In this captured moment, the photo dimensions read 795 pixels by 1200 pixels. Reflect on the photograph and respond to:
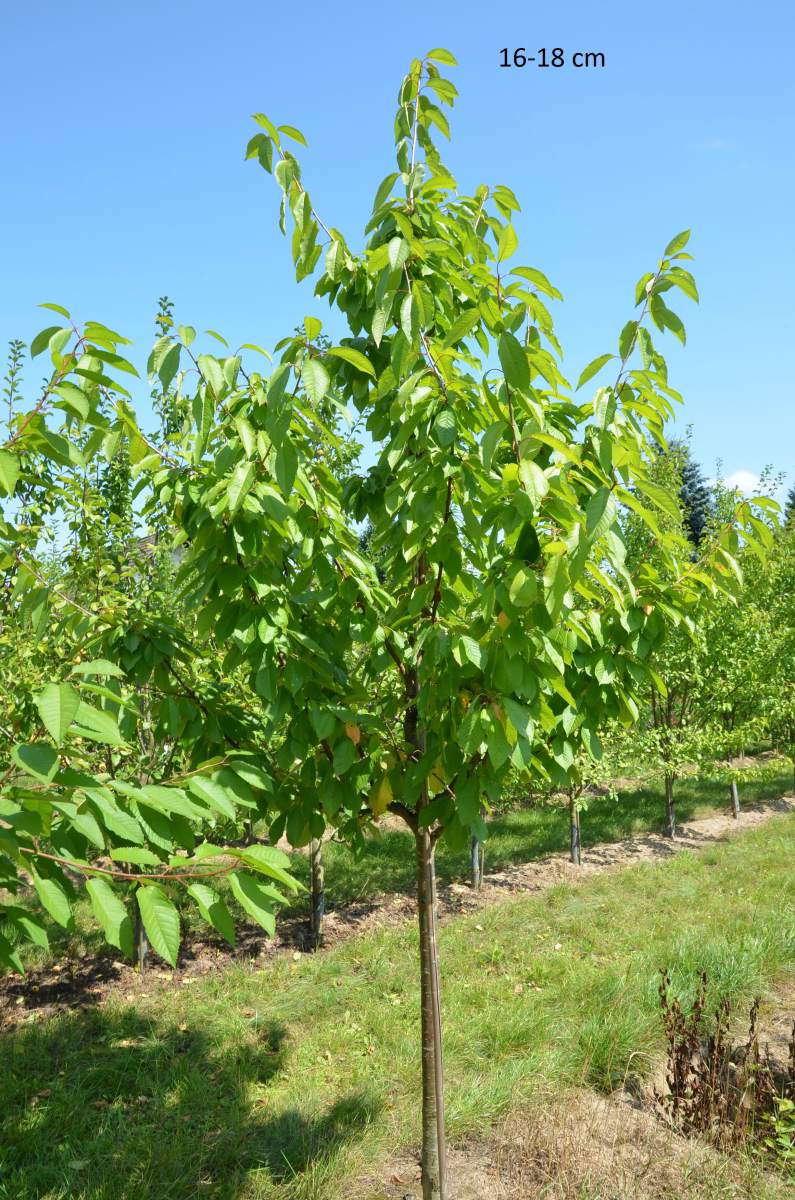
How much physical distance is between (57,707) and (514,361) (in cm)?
126

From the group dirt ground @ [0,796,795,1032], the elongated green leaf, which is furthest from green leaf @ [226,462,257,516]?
dirt ground @ [0,796,795,1032]

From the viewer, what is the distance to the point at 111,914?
1.41 metres

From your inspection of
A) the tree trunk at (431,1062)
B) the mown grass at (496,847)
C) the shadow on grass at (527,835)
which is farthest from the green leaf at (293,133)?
the shadow on grass at (527,835)

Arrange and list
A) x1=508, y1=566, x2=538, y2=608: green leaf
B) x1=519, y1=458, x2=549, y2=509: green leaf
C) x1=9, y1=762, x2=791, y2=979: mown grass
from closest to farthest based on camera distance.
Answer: x1=519, y1=458, x2=549, y2=509: green leaf
x1=508, y1=566, x2=538, y2=608: green leaf
x1=9, y1=762, x2=791, y2=979: mown grass

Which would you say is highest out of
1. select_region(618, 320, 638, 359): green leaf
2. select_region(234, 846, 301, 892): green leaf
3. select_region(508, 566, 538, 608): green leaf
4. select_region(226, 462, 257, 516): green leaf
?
select_region(618, 320, 638, 359): green leaf

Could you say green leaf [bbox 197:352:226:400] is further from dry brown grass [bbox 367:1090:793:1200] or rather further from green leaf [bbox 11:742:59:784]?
dry brown grass [bbox 367:1090:793:1200]

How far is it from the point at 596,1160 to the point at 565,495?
3.35 meters

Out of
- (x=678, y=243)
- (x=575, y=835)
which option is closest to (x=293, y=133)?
(x=678, y=243)

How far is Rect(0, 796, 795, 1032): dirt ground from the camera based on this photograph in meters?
6.35

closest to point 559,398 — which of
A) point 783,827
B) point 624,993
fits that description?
point 624,993

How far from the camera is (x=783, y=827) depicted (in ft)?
38.8

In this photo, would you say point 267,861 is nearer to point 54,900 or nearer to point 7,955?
point 54,900

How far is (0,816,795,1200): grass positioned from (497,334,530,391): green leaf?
12.3 feet

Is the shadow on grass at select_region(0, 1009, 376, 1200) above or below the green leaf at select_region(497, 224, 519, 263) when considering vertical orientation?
below
